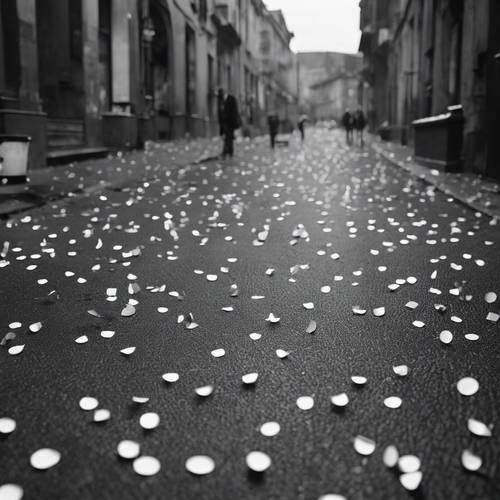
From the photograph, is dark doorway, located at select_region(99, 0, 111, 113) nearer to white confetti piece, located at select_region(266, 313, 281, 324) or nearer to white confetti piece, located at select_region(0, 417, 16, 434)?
white confetti piece, located at select_region(266, 313, 281, 324)

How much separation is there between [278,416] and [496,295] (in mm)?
2257

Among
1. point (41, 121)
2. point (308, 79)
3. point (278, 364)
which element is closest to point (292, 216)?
point (278, 364)

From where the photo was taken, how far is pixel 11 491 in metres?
1.91

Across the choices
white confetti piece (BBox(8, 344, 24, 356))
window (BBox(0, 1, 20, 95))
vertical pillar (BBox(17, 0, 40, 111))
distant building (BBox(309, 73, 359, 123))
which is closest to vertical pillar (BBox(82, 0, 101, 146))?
vertical pillar (BBox(17, 0, 40, 111))

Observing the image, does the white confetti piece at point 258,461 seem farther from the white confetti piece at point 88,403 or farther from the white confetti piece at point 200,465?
the white confetti piece at point 88,403

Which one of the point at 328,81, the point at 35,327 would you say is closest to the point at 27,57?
the point at 35,327

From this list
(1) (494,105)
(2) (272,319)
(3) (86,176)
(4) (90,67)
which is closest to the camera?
(2) (272,319)

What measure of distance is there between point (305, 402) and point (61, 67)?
1537 cm

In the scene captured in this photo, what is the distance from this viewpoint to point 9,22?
12.3 metres

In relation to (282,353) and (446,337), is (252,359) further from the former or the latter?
(446,337)

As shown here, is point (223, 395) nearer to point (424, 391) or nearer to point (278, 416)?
point (278, 416)

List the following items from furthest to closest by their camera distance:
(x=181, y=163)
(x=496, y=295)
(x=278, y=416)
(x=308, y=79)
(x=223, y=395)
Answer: (x=308, y=79), (x=181, y=163), (x=496, y=295), (x=223, y=395), (x=278, y=416)

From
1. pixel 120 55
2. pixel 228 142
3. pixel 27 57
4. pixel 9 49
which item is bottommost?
pixel 228 142

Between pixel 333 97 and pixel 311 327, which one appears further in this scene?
pixel 333 97
